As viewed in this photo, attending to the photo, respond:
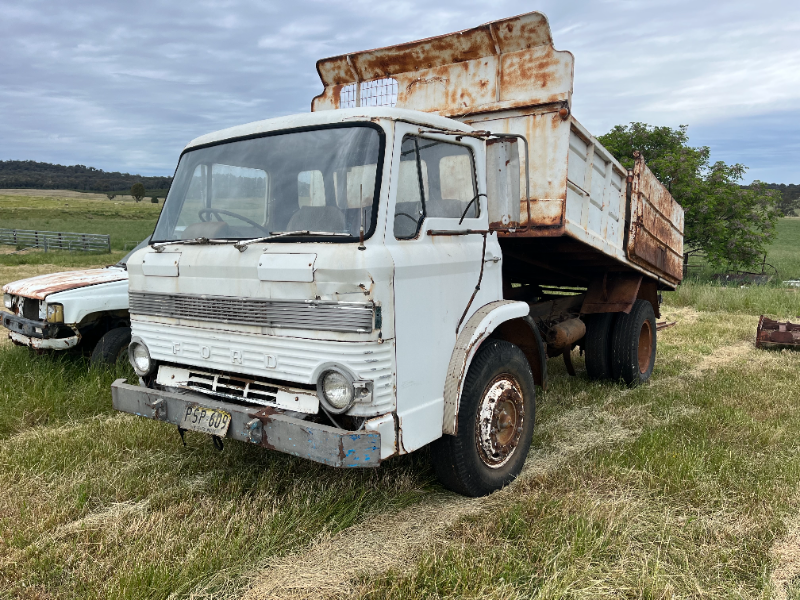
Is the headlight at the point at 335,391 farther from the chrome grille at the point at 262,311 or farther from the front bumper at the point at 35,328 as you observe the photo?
the front bumper at the point at 35,328

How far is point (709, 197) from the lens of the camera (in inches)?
740

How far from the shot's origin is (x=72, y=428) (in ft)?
16.0

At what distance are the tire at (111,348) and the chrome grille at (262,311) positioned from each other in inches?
98.9

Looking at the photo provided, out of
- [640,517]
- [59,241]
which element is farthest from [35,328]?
[59,241]

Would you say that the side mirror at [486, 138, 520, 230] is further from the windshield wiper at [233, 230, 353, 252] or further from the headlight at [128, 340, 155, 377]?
the headlight at [128, 340, 155, 377]

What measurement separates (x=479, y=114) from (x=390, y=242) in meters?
2.18

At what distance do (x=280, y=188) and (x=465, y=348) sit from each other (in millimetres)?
1392

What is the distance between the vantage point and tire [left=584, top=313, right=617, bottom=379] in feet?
22.0

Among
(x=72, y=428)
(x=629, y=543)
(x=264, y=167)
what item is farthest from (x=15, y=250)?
(x=629, y=543)

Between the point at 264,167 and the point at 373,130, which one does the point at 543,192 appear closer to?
the point at 373,130

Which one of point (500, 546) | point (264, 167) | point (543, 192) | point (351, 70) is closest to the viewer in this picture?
point (500, 546)

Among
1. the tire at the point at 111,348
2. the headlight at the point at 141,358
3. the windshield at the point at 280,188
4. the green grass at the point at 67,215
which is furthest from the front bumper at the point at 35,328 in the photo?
the green grass at the point at 67,215

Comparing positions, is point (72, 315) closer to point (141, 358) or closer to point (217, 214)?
point (141, 358)

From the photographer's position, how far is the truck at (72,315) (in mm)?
6098
